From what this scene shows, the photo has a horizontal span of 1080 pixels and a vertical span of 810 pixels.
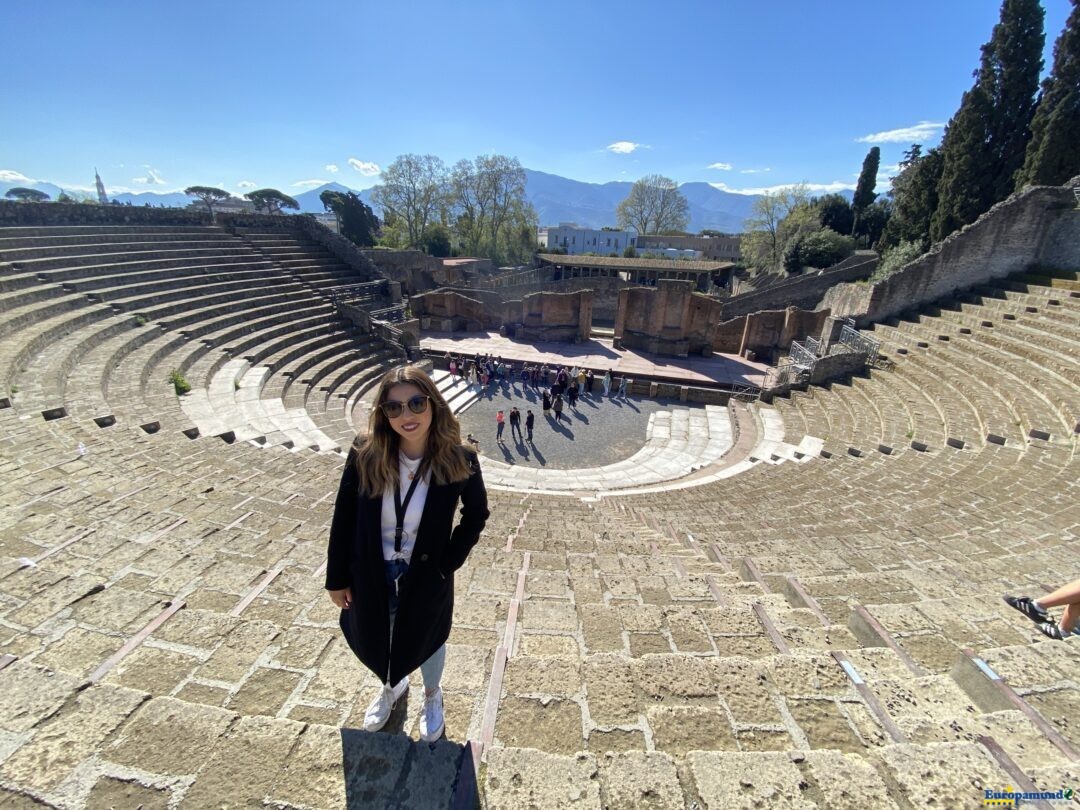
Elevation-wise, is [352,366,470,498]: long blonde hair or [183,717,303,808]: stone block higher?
[352,366,470,498]: long blonde hair

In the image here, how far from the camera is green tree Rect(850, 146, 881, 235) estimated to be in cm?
3641

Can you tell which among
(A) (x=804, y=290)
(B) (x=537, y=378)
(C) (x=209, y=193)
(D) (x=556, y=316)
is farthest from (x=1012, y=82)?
(C) (x=209, y=193)

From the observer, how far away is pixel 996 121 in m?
23.3

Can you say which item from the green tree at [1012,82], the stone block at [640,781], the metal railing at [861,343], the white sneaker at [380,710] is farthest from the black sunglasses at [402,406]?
the green tree at [1012,82]

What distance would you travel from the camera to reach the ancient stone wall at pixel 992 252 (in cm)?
1490

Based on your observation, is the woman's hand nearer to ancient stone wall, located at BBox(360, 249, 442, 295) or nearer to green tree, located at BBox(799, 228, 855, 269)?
ancient stone wall, located at BBox(360, 249, 442, 295)

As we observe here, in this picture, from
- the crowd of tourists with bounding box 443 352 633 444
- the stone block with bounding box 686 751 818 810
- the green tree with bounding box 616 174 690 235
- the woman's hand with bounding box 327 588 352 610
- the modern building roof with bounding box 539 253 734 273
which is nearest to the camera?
the stone block with bounding box 686 751 818 810

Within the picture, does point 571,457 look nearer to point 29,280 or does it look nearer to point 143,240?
point 29,280

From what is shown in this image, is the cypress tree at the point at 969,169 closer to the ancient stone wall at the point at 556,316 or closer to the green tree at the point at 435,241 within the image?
the ancient stone wall at the point at 556,316

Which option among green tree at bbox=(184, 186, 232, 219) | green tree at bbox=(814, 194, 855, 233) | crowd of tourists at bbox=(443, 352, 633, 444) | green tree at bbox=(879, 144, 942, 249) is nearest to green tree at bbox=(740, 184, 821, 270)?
green tree at bbox=(814, 194, 855, 233)

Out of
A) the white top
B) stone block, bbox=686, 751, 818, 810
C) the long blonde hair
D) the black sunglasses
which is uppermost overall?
the black sunglasses

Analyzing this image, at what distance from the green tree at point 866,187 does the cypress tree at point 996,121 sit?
12.7m

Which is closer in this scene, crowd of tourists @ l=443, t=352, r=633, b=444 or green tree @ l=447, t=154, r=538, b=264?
crowd of tourists @ l=443, t=352, r=633, b=444

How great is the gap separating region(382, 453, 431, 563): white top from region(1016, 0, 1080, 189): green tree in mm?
31822
